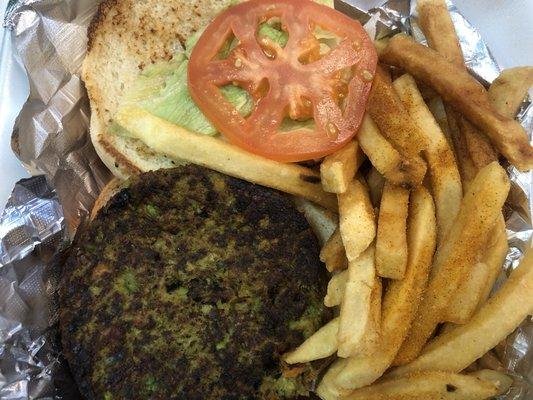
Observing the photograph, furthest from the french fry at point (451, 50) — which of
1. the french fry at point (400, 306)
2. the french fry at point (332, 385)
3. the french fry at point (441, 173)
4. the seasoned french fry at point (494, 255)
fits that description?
the french fry at point (332, 385)

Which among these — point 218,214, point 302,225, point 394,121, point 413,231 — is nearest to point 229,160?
point 218,214

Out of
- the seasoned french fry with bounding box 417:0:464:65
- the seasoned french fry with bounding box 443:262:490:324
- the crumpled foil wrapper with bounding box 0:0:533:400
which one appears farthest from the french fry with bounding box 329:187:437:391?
the seasoned french fry with bounding box 417:0:464:65

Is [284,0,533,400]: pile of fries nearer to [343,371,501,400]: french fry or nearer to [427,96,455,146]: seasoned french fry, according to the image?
[343,371,501,400]: french fry

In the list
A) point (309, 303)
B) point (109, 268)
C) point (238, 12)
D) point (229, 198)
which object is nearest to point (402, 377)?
point (309, 303)

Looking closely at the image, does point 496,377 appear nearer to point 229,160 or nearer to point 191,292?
point 191,292

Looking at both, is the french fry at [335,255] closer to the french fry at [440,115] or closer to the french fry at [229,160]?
the french fry at [229,160]

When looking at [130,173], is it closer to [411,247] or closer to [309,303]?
[309,303]
